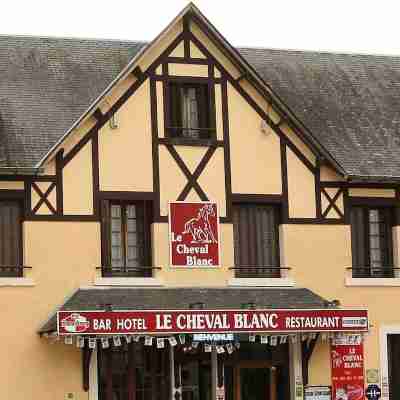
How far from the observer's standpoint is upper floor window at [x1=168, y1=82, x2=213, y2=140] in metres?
33.3

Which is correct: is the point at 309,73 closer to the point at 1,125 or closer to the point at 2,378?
the point at 1,125

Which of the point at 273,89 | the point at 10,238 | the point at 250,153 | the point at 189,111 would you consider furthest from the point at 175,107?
the point at 10,238

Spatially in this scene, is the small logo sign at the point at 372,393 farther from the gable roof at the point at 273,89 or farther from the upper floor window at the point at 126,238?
the upper floor window at the point at 126,238

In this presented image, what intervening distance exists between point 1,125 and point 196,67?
14.8 ft

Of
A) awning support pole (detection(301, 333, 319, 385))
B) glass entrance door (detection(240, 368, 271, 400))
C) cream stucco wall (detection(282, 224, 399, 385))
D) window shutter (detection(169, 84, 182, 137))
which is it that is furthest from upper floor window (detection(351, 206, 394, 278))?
window shutter (detection(169, 84, 182, 137))

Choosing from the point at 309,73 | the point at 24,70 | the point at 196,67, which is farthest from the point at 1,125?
the point at 309,73

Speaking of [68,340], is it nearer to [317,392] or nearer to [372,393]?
[317,392]

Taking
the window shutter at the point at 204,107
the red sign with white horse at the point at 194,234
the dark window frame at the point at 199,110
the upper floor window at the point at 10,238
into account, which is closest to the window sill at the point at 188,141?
the dark window frame at the point at 199,110

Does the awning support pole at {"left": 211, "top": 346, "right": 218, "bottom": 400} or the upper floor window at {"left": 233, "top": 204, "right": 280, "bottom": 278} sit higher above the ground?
the upper floor window at {"left": 233, "top": 204, "right": 280, "bottom": 278}

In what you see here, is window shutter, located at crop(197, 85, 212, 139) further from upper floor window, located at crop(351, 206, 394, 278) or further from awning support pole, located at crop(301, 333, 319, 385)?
awning support pole, located at crop(301, 333, 319, 385)

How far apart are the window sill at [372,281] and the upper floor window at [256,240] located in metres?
1.69

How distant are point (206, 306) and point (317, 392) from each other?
3.53 metres

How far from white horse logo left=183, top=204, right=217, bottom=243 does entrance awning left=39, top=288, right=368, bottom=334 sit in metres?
1.13

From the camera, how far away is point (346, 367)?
33375mm
